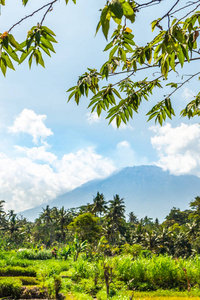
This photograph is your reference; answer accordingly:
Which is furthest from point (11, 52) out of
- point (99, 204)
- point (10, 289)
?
point (99, 204)

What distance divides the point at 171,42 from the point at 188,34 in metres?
0.36

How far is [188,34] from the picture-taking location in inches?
55.3

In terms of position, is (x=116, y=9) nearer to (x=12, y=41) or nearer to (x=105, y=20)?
(x=105, y=20)

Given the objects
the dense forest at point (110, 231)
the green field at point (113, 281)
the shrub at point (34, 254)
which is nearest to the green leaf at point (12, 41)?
the green field at point (113, 281)

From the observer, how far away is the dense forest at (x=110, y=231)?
30373 millimetres

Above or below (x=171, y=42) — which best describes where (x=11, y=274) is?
below

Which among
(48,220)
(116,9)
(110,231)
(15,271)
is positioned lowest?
(110,231)

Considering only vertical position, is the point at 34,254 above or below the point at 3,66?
below

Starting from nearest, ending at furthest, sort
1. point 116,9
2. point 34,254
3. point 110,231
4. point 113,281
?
point 116,9, point 113,281, point 34,254, point 110,231

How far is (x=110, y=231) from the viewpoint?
42.8m

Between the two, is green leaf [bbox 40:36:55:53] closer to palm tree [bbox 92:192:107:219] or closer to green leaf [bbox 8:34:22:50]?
green leaf [bbox 8:34:22:50]

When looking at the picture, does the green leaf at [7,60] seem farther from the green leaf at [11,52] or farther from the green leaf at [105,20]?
the green leaf at [105,20]

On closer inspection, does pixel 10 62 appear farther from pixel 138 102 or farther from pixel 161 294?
pixel 161 294

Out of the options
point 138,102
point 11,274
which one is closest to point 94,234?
point 11,274
